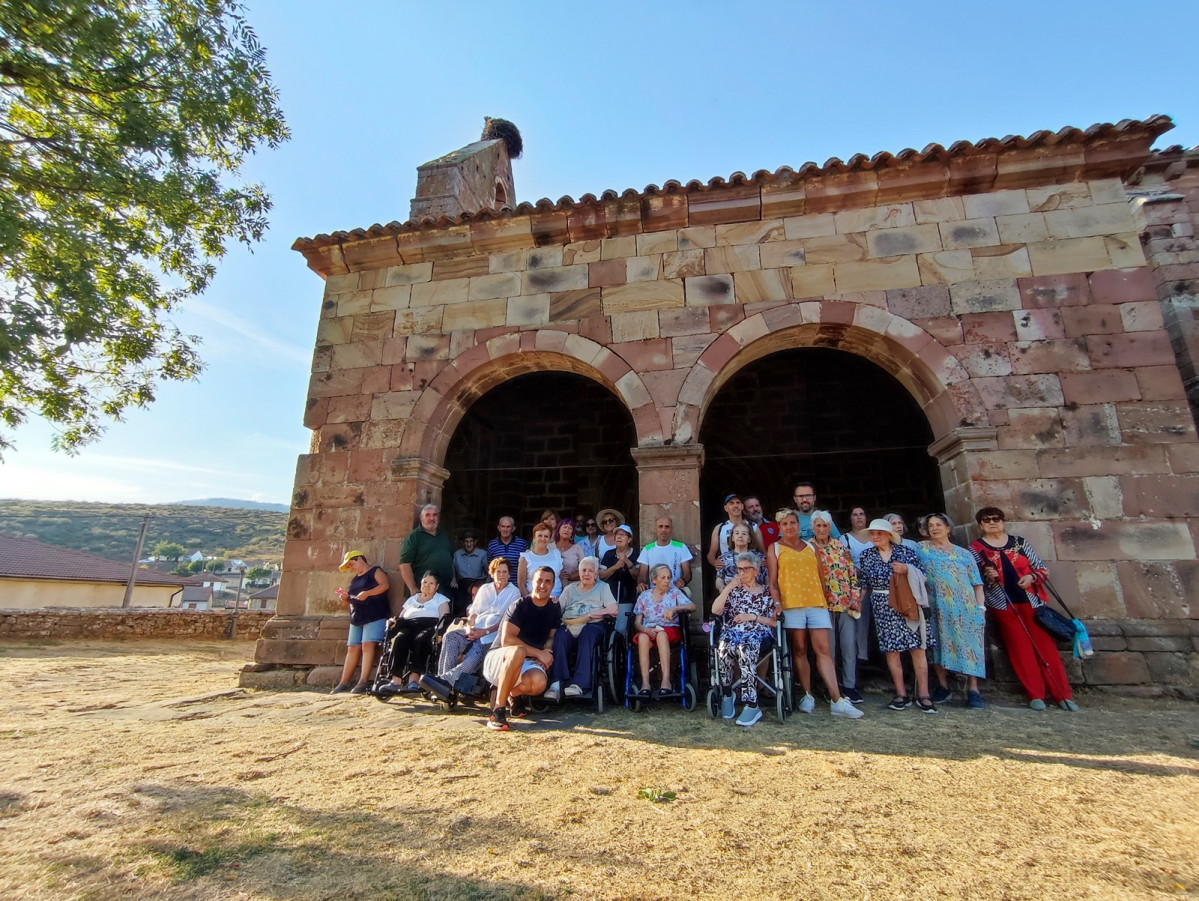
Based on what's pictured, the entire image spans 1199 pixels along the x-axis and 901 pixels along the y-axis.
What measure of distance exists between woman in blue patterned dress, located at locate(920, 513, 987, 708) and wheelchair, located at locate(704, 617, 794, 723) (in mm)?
1154

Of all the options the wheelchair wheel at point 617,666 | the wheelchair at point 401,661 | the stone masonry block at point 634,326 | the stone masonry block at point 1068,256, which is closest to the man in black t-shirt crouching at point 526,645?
the wheelchair wheel at point 617,666

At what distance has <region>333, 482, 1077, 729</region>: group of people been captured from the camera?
409cm

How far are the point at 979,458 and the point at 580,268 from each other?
4.15m

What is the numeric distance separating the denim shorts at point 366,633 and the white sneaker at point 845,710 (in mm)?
3603

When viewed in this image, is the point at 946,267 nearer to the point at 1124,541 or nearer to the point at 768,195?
the point at 768,195

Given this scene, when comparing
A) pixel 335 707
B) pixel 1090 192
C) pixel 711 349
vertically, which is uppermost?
pixel 1090 192

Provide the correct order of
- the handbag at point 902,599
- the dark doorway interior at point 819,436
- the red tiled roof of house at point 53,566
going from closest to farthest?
the handbag at point 902,599 → the dark doorway interior at point 819,436 → the red tiled roof of house at point 53,566

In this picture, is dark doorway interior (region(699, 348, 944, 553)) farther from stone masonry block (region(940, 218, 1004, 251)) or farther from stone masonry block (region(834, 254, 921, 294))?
stone masonry block (region(940, 218, 1004, 251))

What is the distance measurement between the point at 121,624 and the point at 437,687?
40.1ft

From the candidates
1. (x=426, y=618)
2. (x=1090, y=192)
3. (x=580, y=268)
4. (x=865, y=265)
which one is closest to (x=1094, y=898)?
(x=426, y=618)

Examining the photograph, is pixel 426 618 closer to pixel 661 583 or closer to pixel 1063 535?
pixel 661 583

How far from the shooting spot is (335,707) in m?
4.41

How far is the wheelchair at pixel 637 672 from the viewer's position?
4129mm

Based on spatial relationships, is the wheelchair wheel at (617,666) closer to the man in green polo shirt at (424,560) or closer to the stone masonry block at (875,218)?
the man in green polo shirt at (424,560)
